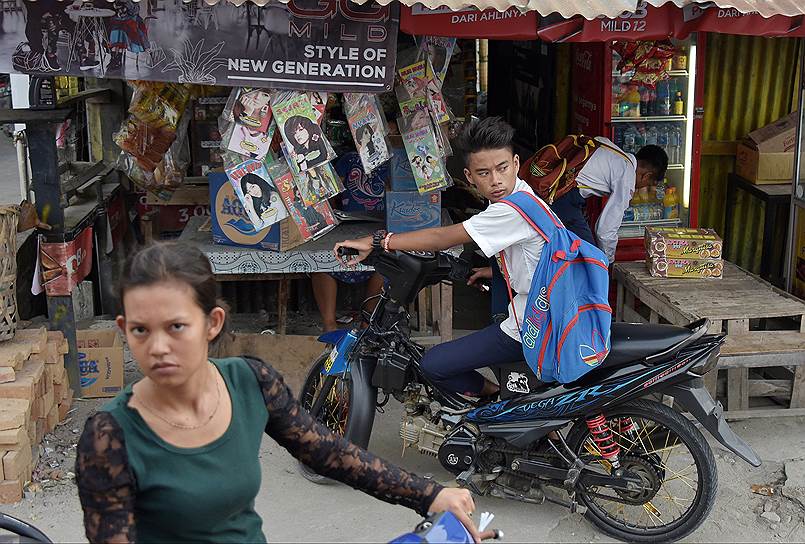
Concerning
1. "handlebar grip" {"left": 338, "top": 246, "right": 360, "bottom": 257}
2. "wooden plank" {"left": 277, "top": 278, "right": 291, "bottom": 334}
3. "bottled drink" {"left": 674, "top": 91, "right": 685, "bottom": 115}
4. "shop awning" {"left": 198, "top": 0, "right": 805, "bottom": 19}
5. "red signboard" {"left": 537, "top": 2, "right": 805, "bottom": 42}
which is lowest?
"wooden plank" {"left": 277, "top": 278, "right": 291, "bottom": 334}

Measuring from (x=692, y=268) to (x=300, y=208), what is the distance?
2276 millimetres

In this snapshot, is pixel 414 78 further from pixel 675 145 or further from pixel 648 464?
pixel 675 145

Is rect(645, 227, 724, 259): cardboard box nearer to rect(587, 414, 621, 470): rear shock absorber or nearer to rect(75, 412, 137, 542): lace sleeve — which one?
rect(587, 414, 621, 470): rear shock absorber

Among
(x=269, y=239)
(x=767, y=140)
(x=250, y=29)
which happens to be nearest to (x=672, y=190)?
(x=767, y=140)

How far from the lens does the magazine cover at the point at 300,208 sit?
16.5ft

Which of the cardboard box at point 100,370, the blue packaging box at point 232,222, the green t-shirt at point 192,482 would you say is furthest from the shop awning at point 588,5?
the green t-shirt at point 192,482

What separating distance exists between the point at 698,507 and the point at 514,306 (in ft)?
3.57

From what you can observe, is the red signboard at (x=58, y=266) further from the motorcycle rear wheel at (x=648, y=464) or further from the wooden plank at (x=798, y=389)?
the wooden plank at (x=798, y=389)

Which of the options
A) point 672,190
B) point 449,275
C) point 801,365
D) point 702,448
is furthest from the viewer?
point 672,190

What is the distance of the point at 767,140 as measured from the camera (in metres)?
6.97

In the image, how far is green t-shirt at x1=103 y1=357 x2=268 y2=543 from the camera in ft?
6.61

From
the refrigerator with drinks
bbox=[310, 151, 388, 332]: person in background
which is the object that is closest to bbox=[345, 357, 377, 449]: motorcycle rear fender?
bbox=[310, 151, 388, 332]: person in background

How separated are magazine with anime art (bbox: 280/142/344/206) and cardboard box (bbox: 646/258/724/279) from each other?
1.98 m

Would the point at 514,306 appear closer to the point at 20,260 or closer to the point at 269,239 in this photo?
the point at 269,239
